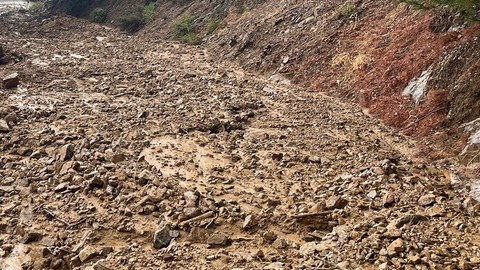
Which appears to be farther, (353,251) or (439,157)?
(439,157)

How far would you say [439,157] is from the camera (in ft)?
22.6

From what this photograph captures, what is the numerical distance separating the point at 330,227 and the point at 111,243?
2551 millimetres

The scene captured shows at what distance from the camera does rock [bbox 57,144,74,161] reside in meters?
7.55


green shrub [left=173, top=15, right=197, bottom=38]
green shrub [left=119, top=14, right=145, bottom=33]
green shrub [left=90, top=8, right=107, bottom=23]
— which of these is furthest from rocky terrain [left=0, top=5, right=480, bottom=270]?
green shrub [left=90, top=8, right=107, bottom=23]

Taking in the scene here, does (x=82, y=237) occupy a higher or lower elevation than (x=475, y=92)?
lower

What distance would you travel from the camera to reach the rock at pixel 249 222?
543cm

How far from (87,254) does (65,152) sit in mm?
3016

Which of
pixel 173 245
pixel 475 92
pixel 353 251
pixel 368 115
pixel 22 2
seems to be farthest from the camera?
pixel 22 2

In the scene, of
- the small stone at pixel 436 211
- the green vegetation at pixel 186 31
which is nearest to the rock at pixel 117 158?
the small stone at pixel 436 211

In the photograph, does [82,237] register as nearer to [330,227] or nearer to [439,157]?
[330,227]

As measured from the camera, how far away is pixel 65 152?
762 cm

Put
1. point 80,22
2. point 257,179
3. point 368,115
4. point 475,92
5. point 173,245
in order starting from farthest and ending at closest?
A: point 80,22 < point 368,115 < point 475,92 < point 257,179 < point 173,245

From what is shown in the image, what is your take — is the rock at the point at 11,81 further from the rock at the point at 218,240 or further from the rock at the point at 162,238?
the rock at the point at 218,240

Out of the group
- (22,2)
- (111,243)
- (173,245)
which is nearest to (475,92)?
(173,245)
